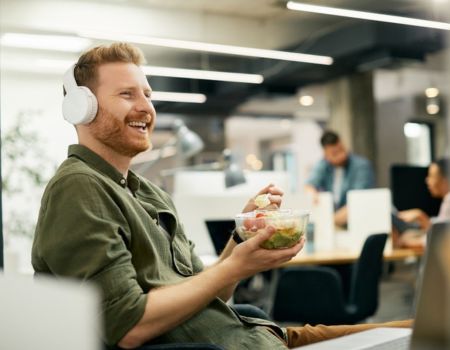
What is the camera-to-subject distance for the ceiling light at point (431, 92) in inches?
423

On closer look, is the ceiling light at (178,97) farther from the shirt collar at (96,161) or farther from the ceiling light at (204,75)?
the shirt collar at (96,161)

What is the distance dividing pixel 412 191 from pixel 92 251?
493cm

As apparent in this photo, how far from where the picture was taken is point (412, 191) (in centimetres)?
612

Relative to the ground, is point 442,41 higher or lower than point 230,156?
higher

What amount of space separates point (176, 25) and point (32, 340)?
8.25m

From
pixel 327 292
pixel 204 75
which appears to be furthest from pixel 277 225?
pixel 204 75

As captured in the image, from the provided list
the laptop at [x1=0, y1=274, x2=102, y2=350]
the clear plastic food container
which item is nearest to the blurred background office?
the clear plastic food container

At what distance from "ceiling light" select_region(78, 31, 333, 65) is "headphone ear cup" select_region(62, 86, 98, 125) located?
5.56 metres

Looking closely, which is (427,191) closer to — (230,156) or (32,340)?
(230,156)

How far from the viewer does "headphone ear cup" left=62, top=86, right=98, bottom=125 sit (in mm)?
1875

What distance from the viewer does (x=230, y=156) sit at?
520cm

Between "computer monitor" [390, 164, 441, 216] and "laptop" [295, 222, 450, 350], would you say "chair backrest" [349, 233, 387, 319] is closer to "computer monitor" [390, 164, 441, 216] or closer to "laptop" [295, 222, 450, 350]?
"computer monitor" [390, 164, 441, 216]

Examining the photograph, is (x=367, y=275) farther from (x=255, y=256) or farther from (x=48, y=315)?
(x=48, y=315)

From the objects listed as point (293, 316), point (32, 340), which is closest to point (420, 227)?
point (293, 316)
